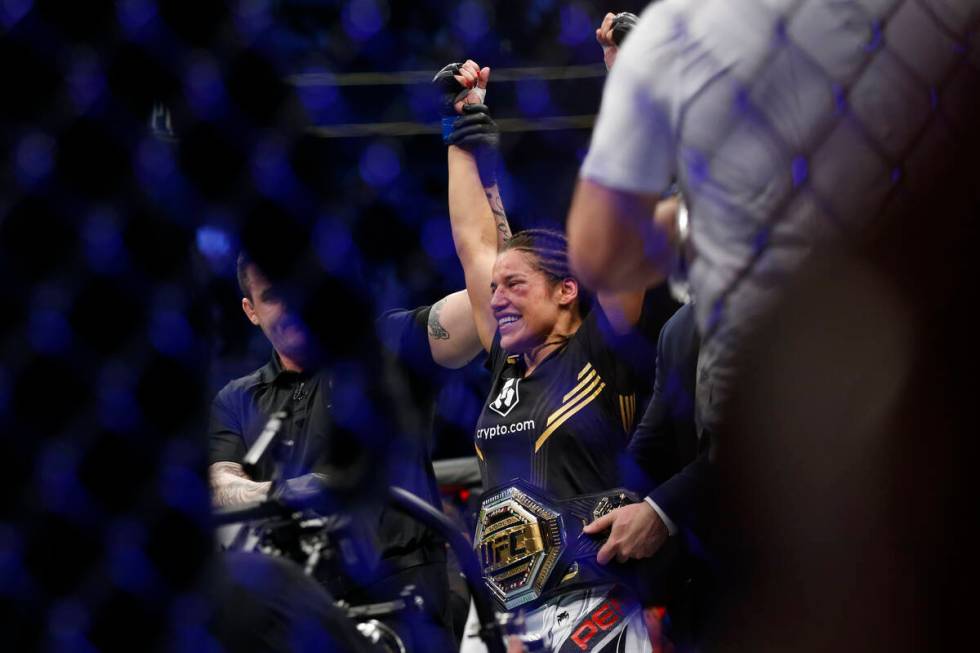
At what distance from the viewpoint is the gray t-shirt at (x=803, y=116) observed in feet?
2.64

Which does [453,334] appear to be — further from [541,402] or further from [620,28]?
[620,28]

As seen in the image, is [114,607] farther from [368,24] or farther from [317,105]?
[368,24]

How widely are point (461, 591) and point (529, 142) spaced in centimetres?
186

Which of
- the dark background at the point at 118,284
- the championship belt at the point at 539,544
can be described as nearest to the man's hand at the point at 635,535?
the championship belt at the point at 539,544

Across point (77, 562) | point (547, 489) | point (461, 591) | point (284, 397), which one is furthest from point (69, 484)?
point (461, 591)

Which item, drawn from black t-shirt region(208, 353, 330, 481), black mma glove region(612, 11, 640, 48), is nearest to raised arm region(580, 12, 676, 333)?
black mma glove region(612, 11, 640, 48)

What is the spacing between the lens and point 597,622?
70.2 inches

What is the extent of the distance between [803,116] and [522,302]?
1239 mm

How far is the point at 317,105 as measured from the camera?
134 inches

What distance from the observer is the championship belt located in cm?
180

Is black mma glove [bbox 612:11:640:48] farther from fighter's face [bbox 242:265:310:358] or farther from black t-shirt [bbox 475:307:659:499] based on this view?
fighter's face [bbox 242:265:310:358]

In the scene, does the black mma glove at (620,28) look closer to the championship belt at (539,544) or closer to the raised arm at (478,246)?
the raised arm at (478,246)

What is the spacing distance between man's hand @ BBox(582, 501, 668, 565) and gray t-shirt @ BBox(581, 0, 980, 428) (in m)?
0.93

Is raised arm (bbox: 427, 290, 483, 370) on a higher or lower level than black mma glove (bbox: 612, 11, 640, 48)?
lower
